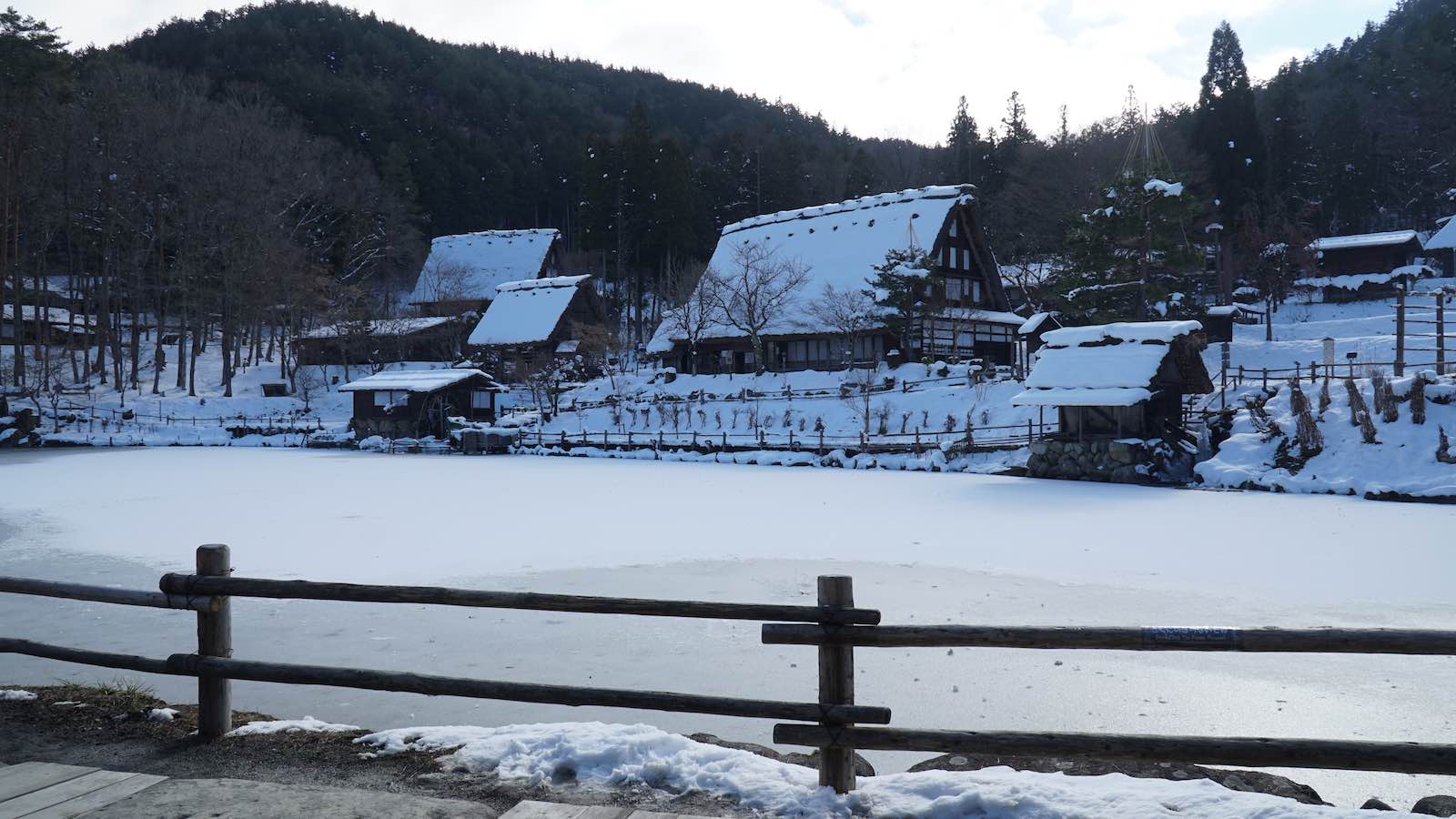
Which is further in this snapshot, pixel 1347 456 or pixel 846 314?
pixel 846 314

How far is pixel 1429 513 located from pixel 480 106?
75.6m

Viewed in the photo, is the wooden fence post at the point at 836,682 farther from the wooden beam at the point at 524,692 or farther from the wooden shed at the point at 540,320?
the wooden shed at the point at 540,320

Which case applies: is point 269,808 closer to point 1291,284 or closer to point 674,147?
point 1291,284

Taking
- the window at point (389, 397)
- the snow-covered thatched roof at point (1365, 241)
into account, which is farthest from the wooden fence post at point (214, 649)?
the snow-covered thatched roof at point (1365, 241)

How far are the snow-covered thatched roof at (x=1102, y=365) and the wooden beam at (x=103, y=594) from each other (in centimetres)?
2246

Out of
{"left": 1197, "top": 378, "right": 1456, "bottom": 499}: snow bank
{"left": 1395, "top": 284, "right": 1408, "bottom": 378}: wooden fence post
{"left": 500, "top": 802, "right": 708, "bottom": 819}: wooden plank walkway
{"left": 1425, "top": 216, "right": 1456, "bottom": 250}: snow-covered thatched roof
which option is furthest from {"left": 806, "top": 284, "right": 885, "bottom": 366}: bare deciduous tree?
{"left": 500, "top": 802, "right": 708, "bottom": 819}: wooden plank walkway

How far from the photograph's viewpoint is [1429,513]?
16.2 metres

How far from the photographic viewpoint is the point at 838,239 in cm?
4441

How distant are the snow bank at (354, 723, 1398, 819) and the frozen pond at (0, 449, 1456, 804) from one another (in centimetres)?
131

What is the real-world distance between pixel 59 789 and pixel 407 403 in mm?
36223

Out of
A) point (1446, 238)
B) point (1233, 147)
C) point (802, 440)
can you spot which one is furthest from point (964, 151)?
point (802, 440)

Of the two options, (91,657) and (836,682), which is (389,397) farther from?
(836,682)

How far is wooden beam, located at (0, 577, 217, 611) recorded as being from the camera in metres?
4.50

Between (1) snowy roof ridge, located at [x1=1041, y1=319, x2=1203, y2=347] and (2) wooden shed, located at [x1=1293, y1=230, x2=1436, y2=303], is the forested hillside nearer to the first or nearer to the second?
(2) wooden shed, located at [x1=1293, y1=230, x2=1436, y2=303]
